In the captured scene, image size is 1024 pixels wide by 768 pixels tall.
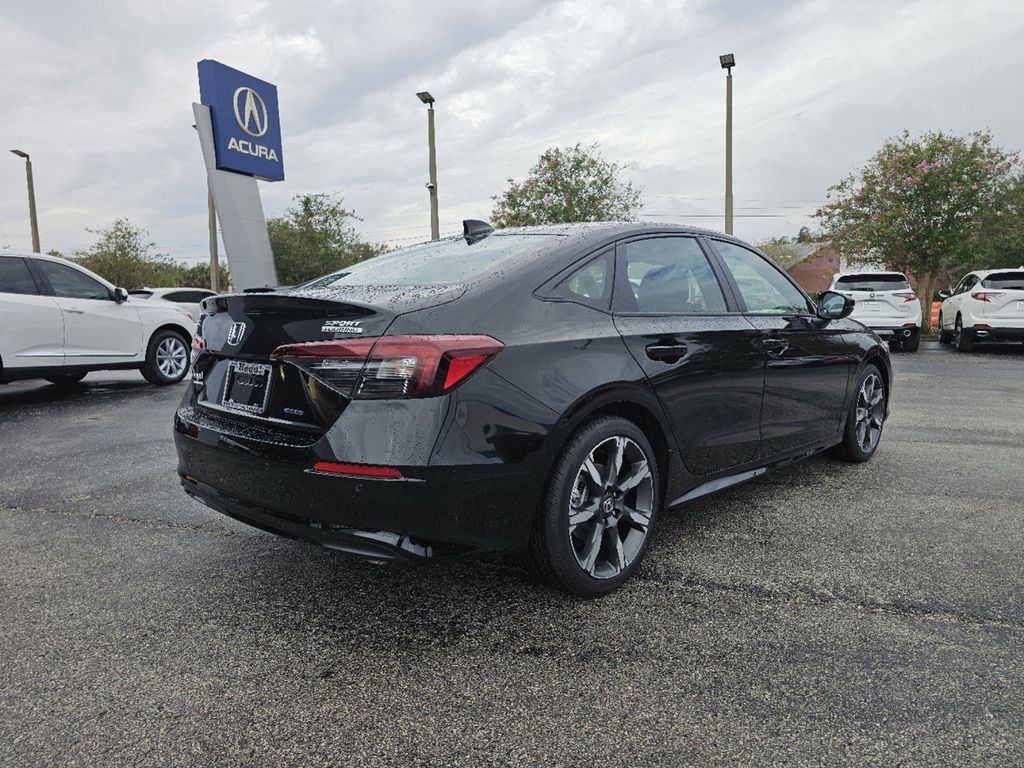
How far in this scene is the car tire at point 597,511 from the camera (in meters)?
2.73

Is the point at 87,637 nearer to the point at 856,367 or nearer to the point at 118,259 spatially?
the point at 856,367

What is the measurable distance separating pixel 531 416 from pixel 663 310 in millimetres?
1050

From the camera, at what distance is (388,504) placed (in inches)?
95.3

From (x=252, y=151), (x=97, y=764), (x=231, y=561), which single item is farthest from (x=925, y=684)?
(x=252, y=151)

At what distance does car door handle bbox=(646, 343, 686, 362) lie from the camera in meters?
3.13

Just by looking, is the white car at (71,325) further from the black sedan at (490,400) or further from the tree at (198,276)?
the tree at (198,276)

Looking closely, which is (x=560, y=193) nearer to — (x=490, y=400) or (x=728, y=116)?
(x=728, y=116)

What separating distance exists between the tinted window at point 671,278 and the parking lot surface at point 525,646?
1113 millimetres

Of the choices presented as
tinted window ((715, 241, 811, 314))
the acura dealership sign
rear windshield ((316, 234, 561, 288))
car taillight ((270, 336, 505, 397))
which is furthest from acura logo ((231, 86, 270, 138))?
car taillight ((270, 336, 505, 397))

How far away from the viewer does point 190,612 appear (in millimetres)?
2861

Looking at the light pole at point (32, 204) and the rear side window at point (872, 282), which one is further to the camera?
the light pole at point (32, 204)

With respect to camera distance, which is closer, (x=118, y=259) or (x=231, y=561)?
(x=231, y=561)

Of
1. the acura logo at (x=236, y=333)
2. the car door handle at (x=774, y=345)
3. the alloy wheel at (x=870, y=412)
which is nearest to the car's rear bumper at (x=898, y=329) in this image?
the alloy wheel at (x=870, y=412)

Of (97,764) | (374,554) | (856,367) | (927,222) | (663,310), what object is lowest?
(97,764)
